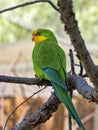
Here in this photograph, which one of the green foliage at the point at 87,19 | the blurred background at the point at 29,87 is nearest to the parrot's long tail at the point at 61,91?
the blurred background at the point at 29,87

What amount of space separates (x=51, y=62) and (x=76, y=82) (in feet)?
0.70

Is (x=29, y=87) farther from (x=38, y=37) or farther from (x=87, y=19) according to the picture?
(x=87, y=19)

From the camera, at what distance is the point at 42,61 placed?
1.06 m

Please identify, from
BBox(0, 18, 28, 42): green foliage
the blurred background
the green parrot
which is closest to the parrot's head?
the green parrot

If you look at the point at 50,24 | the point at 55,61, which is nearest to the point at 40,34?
the point at 55,61

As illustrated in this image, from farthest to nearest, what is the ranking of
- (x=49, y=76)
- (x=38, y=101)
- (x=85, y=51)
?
(x=38, y=101), (x=49, y=76), (x=85, y=51)

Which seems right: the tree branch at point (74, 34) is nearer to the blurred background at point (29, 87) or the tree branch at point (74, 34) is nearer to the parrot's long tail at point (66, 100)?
the parrot's long tail at point (66, 100)

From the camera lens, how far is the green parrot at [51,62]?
0.84m

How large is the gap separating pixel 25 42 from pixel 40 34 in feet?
6.47

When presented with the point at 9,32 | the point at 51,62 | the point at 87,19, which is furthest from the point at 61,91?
the point at 9,32

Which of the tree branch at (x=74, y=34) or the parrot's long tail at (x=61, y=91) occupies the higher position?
the tree branch at (x=74, y=34)

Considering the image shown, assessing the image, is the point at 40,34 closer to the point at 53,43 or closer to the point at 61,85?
the point at 53,43

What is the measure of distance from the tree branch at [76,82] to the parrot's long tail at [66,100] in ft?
0.08

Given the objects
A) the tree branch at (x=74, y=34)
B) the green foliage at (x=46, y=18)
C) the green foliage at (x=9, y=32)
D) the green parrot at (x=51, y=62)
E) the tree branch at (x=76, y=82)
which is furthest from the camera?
the green foliage at (x=9, y=32)
